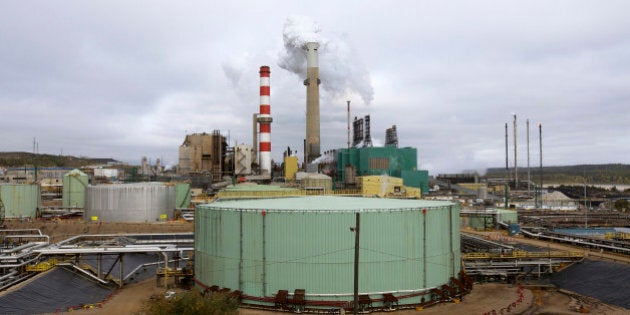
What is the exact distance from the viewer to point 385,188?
236 ft

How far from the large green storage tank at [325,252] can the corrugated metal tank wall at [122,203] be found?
113 feet

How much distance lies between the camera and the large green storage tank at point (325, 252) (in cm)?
2655

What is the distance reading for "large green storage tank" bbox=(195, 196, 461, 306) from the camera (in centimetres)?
2655

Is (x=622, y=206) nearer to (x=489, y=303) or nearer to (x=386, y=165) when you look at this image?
(x=386, y=165)

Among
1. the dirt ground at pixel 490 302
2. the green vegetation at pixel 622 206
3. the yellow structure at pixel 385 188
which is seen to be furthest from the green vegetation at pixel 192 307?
the green vegetation at pixel 622 206

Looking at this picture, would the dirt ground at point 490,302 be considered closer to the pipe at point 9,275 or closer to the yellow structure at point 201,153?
the pipe at point 9,275

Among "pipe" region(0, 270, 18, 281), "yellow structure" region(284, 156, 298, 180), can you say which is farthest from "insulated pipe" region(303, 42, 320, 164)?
"pipe" region(0, 270, 18, 281)

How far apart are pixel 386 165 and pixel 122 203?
161 feet

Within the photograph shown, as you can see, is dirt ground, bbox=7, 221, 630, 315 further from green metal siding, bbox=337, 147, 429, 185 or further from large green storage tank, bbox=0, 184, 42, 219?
green metal siding, bbox=337, 147, 429, 185

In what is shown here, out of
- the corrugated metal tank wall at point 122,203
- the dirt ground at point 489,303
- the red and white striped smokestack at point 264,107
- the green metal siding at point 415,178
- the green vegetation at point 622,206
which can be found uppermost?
the red and white striped smokestack at point 264,107

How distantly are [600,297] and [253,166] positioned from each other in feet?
272

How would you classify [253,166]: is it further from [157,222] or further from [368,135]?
[157,222]

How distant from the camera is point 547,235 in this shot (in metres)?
53.0

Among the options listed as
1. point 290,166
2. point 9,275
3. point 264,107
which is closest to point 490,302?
point 9,275
